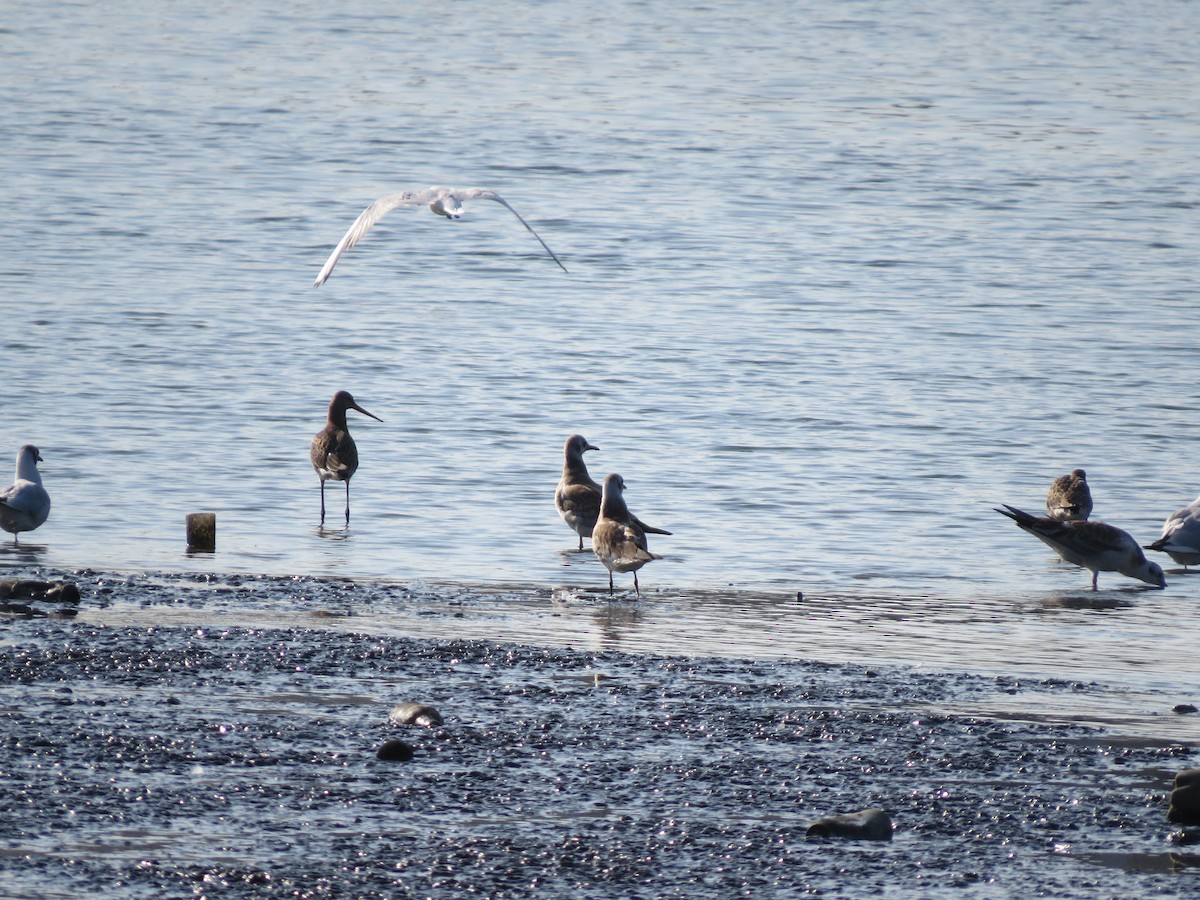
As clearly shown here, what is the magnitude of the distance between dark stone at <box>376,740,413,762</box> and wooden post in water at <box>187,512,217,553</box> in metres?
5.00

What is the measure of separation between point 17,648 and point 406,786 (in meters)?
2.52

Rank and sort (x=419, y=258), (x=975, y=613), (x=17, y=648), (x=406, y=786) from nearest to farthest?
(x=406, y=786) < (x=17, y=648) < (x=975, y=613) < (x=419, y=258)

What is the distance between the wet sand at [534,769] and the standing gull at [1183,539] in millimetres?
3853

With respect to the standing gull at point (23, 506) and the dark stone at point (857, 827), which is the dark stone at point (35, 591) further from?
the dark stone at point (857, 827)

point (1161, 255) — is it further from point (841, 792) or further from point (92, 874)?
point (92, 874)

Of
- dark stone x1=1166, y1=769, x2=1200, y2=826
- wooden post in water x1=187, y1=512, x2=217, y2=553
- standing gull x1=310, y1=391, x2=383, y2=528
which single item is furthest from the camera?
standing gull x1=310, y1=391, x2=383, y2=528

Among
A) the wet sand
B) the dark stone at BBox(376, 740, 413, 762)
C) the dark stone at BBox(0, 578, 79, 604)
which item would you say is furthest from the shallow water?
the dark stone at BBox(376, 740, 413, 762)

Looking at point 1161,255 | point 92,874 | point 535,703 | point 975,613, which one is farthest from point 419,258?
point 92,874

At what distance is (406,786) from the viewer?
723cm

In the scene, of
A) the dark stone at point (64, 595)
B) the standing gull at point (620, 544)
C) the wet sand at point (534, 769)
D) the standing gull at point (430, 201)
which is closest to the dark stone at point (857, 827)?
the wet sand at point (534, 769)

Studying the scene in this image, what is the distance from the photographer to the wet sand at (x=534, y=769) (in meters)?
6.43

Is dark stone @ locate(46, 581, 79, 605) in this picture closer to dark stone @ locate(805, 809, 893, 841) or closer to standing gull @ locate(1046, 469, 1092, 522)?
dark stone @ locate(805, 809, 893, 841)

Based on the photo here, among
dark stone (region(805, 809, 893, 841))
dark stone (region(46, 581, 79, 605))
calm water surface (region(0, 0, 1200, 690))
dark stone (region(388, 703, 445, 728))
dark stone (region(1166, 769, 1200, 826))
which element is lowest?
dark stone (region(805, 809, 893, 841))

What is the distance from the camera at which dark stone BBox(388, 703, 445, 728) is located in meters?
7.94
